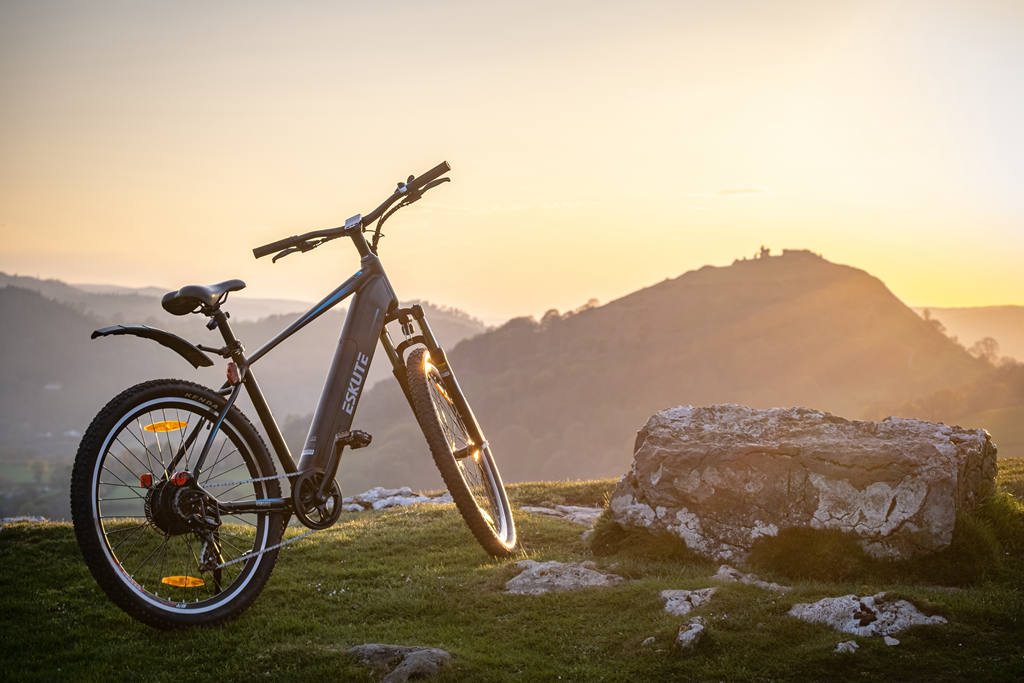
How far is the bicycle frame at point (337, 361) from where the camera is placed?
618 cm

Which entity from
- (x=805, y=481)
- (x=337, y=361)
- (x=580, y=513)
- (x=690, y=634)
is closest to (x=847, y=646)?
(x=690, y=634)

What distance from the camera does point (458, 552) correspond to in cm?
872

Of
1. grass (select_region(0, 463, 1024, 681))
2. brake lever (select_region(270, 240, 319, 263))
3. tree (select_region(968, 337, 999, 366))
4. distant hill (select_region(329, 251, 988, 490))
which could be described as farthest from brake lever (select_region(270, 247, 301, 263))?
tree (select_region(968, 337, 999, 366))

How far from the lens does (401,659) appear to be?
5441mm

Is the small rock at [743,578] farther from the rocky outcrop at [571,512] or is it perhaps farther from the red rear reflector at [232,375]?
the red rear reflector at [232,375]

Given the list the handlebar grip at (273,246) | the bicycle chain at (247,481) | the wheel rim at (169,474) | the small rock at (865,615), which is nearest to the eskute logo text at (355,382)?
the bicycle chain at (247,481)

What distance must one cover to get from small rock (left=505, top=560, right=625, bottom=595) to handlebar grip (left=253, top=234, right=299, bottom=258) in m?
3.85

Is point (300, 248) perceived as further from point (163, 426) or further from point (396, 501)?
point (396, 501)

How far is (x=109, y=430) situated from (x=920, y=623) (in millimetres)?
6156

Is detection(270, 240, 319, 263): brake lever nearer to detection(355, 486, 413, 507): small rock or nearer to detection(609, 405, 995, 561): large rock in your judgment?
detection(609, 405, 995, 561): large rock

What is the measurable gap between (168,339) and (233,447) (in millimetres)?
1045

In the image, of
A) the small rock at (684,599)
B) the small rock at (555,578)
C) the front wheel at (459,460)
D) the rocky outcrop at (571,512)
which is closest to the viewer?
the small rock at (684,599)

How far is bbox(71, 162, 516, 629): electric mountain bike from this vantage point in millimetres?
5441

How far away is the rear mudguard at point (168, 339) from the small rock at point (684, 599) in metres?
4.32
